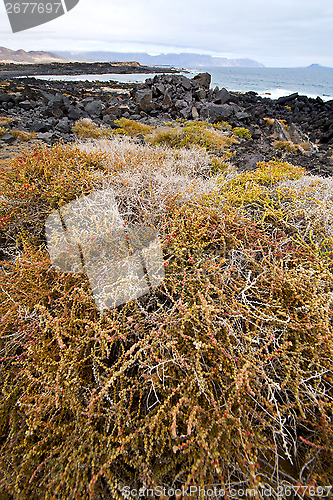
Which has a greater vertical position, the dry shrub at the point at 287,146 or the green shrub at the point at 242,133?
the green shrub at the point at 242,133

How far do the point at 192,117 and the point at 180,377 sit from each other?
13264 millimetres

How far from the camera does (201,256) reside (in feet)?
6.72

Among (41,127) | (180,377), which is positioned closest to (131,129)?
(41,127)

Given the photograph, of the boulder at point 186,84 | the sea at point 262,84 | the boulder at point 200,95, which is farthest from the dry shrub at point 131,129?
the sea at point 262,84

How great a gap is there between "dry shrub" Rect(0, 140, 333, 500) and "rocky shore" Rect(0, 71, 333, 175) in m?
3.63

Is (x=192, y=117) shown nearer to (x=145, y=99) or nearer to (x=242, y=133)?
(x=145, y=99)

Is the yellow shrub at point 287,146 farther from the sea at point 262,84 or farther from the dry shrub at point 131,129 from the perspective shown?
the sea at point 262,84

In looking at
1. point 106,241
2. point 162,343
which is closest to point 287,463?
point 162,343

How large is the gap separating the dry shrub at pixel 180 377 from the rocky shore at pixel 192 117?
143 inches

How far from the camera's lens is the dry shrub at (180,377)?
125cm

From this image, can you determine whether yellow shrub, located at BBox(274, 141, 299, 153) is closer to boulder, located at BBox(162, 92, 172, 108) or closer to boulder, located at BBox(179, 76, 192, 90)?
boulder, located at BBox(162, 92, 172, 108)

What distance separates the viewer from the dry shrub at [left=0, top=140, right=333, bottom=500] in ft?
4.10

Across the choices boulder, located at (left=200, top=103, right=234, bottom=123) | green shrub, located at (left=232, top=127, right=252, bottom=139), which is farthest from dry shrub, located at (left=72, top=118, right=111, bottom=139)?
boulder, located at (left=200, top=103, right=234, bottom=123)

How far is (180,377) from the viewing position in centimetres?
143
